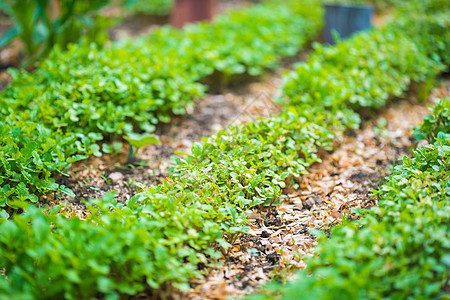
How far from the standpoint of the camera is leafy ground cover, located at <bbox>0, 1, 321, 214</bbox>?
2062mm

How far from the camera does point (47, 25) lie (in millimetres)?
3619

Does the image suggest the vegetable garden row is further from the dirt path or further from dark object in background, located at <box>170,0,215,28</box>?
dark object in background, located at <box>170,0,215,28</box>

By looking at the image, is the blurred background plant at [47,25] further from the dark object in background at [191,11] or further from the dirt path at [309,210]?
the dirt path at [309,210]

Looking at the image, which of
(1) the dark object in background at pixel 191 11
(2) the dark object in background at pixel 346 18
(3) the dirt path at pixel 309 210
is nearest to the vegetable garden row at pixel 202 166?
(3) the dirt path at pixel 309 210

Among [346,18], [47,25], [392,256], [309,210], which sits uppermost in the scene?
[346,18]

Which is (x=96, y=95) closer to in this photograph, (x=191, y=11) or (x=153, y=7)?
(x=191, y=11)

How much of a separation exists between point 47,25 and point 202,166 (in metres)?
2.70

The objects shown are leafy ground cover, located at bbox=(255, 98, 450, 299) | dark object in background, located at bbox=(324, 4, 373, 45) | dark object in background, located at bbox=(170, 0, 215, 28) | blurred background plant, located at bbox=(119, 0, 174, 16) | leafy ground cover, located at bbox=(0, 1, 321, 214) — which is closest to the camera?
leafy ground cover, located at bbox=(255, 98, 450, 299)

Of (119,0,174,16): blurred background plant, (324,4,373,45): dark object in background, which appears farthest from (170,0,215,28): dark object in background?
(324,4,373,45): dark object in background

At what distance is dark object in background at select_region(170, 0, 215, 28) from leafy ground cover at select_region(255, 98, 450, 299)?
458 cm

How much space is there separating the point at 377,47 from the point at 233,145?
236 centimetres

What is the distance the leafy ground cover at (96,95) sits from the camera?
2062 millimetres

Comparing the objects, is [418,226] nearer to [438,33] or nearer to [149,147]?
[149,147]

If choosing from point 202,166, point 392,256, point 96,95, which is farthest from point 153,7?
point 392,256
